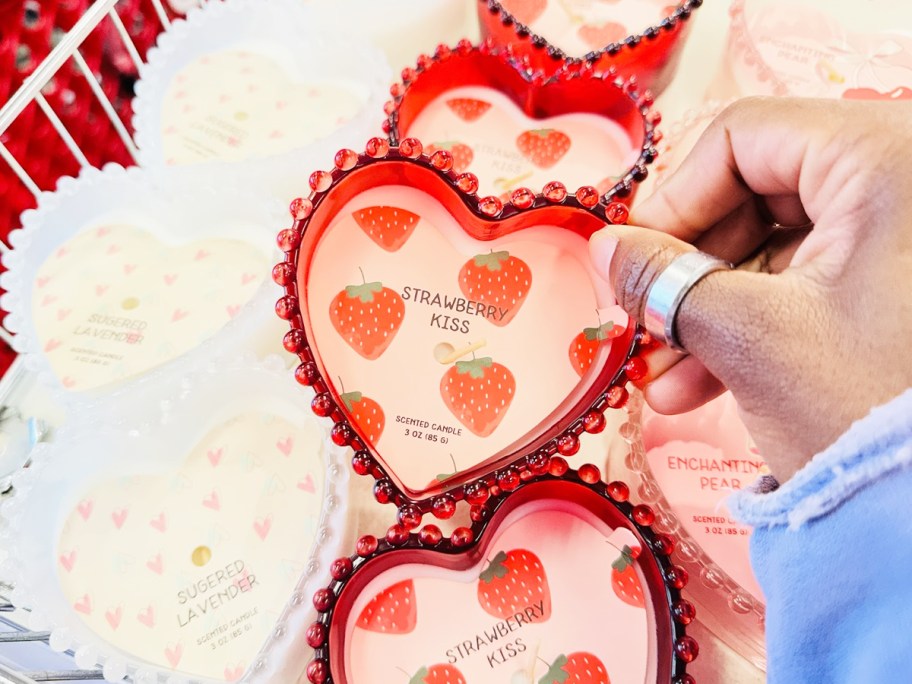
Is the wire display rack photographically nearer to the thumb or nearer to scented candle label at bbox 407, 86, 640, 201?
scented candle label at bbox 407, 86, 640, 201

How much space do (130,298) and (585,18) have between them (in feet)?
2.22

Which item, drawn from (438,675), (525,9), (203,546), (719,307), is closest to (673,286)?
(719,307)

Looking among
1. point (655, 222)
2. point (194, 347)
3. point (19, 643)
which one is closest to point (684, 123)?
point (655, 222)

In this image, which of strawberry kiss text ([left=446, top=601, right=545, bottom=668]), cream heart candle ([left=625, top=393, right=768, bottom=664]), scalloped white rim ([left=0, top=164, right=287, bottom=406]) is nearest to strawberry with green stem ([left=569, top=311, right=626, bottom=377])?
cream heart candle ([left=625, top=393, right=768, bottom=664])

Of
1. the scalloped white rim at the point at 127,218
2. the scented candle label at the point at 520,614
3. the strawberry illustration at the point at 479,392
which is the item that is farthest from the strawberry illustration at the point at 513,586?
the scalloped white rim at the point at 127,218

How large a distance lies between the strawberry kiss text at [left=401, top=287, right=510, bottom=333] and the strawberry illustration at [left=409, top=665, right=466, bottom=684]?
29 cm

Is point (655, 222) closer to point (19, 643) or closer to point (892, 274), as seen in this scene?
point (892, 274)

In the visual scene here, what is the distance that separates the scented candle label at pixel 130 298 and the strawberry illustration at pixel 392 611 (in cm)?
35

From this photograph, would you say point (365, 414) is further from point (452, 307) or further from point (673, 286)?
point (673, 286)

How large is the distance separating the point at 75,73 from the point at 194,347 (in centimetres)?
44

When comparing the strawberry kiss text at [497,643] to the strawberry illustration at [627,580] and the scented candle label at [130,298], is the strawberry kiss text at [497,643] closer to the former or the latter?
the strawberry illustration at [627,580]

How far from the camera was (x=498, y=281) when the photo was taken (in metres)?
0.62

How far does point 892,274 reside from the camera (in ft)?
1.30

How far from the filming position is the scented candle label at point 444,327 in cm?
59
